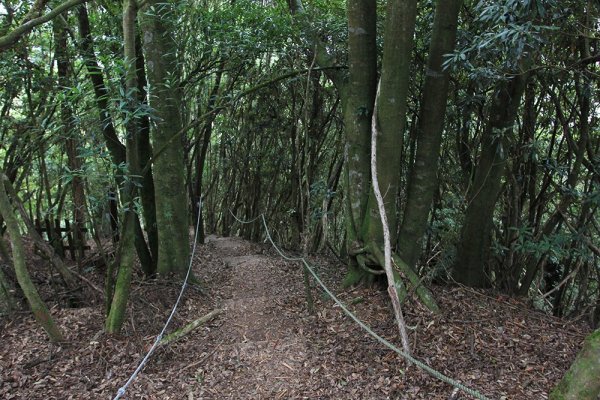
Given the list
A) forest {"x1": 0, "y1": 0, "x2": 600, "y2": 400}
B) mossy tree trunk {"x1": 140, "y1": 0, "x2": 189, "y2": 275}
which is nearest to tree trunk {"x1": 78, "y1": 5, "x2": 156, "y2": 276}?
forest {"x1": 0, "y1": 0, "x2": 600, "y2": 400}

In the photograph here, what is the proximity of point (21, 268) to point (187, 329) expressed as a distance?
4.93 ft

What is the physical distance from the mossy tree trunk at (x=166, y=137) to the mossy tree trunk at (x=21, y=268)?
1.49 m

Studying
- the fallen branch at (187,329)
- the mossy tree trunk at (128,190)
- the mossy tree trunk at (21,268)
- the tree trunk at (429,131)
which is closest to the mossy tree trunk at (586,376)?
the tree trunk at (429,131)

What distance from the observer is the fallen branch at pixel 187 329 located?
387 cm

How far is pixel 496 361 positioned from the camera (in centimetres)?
341

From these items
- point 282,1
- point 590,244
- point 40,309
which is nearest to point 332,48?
point 282,1

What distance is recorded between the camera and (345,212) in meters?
4.89

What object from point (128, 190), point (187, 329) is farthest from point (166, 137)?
point (187, 329)

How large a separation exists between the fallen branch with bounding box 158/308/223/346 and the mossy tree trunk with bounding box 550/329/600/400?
9.88 ft

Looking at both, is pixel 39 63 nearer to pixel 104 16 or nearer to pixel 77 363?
pixel 104 16

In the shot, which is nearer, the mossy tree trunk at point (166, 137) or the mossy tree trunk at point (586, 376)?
the mossy tree trunk at point (586, 376)

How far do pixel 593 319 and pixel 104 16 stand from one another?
22.5ft

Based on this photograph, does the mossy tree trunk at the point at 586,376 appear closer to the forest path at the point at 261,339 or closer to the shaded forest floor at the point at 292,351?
the shaded forest floor at the point at 292,351

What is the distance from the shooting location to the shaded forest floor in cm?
322
